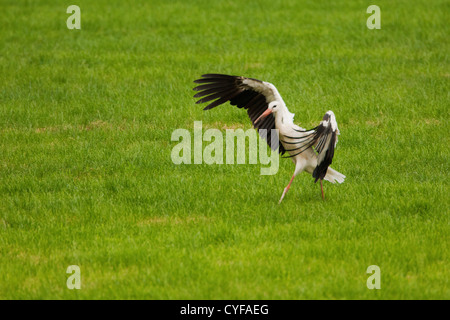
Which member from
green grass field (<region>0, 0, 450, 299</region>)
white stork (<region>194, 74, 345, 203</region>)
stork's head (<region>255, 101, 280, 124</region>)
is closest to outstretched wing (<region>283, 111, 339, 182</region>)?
white stork (<region>194, 74, 345, 203</region>)

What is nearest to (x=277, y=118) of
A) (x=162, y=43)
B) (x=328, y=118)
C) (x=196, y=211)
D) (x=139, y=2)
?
(x=328, y=118)

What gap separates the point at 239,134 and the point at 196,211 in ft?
9.31

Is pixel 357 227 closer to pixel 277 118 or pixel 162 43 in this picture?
pixel 277 118

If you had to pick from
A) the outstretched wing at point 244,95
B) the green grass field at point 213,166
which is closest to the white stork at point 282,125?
the outstretched wing at point 244,95

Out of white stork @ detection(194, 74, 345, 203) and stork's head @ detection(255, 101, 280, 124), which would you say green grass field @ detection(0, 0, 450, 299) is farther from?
stork's head @ detection(255, 101, 280, 124)

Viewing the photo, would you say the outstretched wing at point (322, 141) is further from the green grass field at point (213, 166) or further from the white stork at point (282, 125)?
the green grass field at point (213, 166)

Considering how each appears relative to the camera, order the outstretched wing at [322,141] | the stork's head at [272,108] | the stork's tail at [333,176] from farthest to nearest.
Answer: the stork's tail at [333,176] < the stork's head at [272,108] < the outstretched wing at [322,141]

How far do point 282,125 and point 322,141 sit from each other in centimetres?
74

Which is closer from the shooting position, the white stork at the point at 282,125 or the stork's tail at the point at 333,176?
the white stork at the point at 282,125

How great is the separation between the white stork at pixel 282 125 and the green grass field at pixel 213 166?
0.52m

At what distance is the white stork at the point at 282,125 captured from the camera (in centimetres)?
724

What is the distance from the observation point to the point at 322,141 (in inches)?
283

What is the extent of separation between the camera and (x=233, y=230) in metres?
7.17

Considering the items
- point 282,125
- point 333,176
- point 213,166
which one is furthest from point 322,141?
point 213,166
